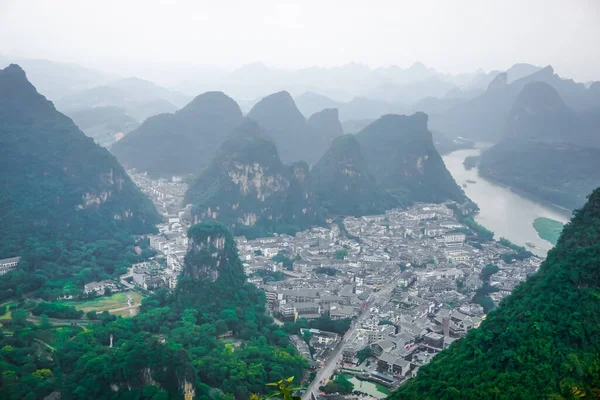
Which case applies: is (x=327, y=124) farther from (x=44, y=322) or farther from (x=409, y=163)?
(x=44, y=322)

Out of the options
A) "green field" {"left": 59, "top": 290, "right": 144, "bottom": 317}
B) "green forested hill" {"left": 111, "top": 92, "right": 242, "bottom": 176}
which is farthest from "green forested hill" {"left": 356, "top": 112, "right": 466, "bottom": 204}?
"green field" {"left": 59, "top": 290, "right": 144, "bottom": 317}

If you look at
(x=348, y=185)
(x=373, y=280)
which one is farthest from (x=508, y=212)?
(x=373, y=280)

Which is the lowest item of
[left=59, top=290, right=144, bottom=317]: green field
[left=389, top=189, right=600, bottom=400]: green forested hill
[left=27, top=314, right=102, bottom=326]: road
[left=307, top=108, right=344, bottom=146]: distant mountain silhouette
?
[left=59, top=290, right=144, bottom=317]: green field

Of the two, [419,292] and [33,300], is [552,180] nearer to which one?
[419,292]

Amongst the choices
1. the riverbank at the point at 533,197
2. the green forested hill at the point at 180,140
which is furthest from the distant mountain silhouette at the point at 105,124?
the riverbank at the point at 533,197

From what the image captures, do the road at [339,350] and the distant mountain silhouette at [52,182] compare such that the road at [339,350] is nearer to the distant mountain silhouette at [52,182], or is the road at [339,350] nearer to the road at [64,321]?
the road at [64,321]

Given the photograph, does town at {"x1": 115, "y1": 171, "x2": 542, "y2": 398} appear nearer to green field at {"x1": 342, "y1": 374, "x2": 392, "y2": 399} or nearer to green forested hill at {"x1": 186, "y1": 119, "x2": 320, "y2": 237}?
green field at {"x1": 342, "y1": 374, "x2": 392, "y2": 399}
